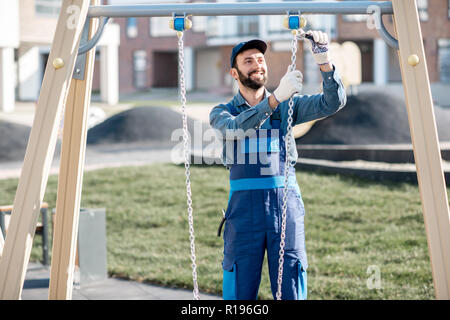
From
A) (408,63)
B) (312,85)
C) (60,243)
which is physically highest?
(312,85)

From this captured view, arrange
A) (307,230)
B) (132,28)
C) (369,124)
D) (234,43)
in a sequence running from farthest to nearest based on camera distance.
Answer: (132,28), (234,43), (369,124), (307,230)

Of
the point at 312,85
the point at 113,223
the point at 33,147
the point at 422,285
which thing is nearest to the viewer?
the point at 33,147

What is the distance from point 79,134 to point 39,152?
492mm

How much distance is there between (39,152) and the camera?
3.22 meters

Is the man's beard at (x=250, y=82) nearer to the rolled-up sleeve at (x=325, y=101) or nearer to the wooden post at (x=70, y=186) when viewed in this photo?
Answer: the rolled-up sleeve at (x=325, y=101)

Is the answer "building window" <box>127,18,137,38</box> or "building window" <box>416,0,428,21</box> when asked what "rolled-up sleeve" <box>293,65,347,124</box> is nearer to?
"building window" <box>416,0,428,21</box>

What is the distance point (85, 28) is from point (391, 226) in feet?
17.4

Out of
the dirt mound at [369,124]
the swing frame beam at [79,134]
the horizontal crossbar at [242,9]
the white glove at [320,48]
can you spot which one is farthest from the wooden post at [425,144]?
the dirt mound at [369,124]

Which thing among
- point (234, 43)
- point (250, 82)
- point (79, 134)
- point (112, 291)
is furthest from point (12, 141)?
point (234, 43)

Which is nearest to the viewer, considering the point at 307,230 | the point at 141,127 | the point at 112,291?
the point at 112,291

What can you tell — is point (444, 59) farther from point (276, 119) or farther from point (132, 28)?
point (276, 119)
